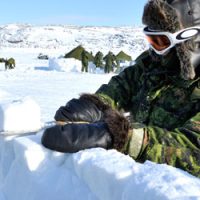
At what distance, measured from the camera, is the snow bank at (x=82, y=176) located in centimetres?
126

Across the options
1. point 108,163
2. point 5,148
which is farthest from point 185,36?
point 5,148

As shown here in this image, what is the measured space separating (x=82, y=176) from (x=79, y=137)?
147 mm

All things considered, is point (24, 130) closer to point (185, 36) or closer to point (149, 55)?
point (149, 55)

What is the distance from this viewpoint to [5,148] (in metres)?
2.37

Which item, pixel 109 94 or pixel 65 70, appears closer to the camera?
pixel 109 94

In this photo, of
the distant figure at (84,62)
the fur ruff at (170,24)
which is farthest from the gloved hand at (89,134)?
the distant figure at (84,62)

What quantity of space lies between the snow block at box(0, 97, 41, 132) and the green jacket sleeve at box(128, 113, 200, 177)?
78 centimetres

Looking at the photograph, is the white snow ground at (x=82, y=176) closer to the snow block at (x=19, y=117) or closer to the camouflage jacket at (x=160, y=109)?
the snow block at (x=19, y=117)

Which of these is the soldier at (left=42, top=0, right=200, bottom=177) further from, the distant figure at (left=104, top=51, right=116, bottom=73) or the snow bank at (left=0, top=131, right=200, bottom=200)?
the distant figure at (left=104, top=51, right=116, bottom=73)

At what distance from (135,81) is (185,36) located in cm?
60

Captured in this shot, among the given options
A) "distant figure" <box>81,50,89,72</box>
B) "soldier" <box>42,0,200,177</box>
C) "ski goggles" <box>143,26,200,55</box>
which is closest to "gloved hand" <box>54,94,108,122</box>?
"soldier" <box>42,0,200,177</box>

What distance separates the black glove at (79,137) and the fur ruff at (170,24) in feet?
1.67

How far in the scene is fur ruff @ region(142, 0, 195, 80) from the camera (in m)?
2.07

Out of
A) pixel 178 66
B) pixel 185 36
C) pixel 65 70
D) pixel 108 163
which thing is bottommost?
pixel 65 70
